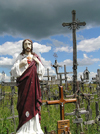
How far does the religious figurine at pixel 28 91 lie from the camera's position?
12.3ft

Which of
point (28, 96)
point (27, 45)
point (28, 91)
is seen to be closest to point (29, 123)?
point (28, 96)

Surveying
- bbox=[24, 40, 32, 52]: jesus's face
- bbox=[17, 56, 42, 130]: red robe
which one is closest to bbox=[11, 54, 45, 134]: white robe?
bbox=[17, 56, 42, 130]: red robe

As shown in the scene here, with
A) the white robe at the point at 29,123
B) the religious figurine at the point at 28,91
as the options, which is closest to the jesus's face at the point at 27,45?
the religious figurine at the point at 28,91

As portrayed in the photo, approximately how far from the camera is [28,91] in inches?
150

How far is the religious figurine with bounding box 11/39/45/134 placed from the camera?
3.73m

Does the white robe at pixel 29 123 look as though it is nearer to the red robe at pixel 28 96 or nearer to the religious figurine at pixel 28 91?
the religious figurine at pixel 28 91

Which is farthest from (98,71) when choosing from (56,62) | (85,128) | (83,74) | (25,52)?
(25,52)

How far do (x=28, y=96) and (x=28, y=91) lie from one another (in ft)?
0.41

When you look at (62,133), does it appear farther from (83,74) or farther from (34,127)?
(83,74)

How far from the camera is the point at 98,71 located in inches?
430

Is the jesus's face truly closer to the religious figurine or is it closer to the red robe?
the religious figurine

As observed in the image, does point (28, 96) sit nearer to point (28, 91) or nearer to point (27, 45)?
point (28, 91)

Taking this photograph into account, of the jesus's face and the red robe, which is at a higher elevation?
the jesus's face

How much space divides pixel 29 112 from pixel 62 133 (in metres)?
1.00
